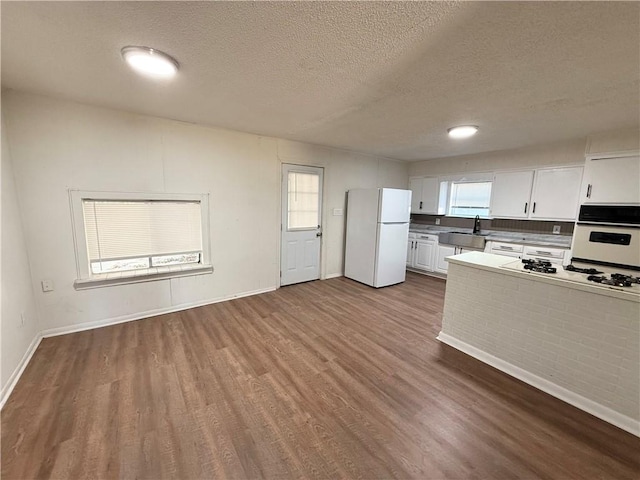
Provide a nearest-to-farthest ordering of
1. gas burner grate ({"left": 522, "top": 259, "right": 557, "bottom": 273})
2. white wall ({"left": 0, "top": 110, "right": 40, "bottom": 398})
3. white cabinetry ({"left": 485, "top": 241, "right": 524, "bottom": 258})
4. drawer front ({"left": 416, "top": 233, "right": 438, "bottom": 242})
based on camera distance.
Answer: white wall ({"left": 0, "top": 110, "right": 40, "bottom": 398}) → gas burner grate ({"left": 522, "top": 259, "right": 557, "bottom": 273}) → white cabinetry ({"left": 485, "top": 241, "right": 524, "bottom": 258}) → drawer front ({"left": 416, "top": 233, "right": 438, "bottom": 242})

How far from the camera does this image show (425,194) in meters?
Result: 5.55

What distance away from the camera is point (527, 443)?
1567 millimetres

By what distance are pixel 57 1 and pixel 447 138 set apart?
394cm

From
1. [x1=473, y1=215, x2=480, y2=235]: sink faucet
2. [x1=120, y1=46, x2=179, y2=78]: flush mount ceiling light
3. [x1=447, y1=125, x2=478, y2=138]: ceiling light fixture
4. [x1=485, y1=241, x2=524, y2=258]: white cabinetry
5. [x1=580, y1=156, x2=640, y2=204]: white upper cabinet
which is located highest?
[x1=447, y1=125, x2=478, y2=138]: ceiling light fixture

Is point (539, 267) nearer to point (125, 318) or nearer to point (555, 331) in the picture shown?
point (555, 331)

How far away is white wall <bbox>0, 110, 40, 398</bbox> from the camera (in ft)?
6.25

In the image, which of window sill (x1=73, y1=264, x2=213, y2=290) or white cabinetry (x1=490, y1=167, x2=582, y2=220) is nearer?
window sill (x1=73, y1=264, x2=213, y2=290)

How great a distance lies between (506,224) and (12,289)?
6412 mm

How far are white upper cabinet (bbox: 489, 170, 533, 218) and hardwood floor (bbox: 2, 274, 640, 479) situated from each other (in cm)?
296

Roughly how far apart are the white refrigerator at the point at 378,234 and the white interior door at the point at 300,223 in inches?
26.3

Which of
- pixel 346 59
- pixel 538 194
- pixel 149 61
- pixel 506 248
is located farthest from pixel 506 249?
pixel 149 61

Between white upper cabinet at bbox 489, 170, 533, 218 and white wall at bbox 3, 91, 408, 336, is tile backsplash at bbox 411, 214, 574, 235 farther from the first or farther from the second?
white wall at bbox 3, 91, 408, 336

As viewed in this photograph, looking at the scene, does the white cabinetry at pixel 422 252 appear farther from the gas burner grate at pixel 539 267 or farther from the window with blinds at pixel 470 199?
the gas burner grate at pixel 539 267

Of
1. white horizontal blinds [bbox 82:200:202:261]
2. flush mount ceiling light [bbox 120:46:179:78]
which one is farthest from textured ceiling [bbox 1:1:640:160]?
white horizontal blinds [bbox 82:200:202:261]
